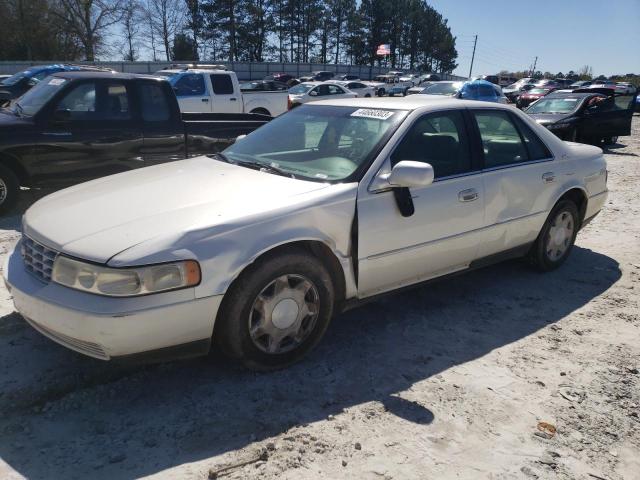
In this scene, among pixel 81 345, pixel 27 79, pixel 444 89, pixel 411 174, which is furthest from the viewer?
pixel 444 89

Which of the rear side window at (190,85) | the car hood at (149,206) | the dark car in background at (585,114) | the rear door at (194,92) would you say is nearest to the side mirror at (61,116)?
the car hood at (149,206)

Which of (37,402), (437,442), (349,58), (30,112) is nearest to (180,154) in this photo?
(30,112)

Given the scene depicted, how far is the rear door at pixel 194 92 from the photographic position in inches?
511

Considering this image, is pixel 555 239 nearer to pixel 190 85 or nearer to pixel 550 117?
pixel 550 117

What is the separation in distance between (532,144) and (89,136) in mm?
5040

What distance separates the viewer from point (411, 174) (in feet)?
10.6

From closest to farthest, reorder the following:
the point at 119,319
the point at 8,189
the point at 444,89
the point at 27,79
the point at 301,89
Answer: the point at 119,319, the point at 8,189, the point at 27,79, the point at 444,89, the point at 301,89

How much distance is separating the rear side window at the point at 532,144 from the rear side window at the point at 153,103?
4637 millimetres

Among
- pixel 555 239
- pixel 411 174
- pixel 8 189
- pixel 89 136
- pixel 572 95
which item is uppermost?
pixel 572 95

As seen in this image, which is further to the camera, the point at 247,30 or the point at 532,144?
the point at 247,30

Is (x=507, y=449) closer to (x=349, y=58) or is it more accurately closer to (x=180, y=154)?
(x=180, y=154)

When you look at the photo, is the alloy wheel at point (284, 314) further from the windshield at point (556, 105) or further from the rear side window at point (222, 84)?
the windshield at point (556, 105)

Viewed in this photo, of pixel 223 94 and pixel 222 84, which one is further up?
pixel 222 84

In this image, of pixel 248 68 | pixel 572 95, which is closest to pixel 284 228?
pixel 572 95
